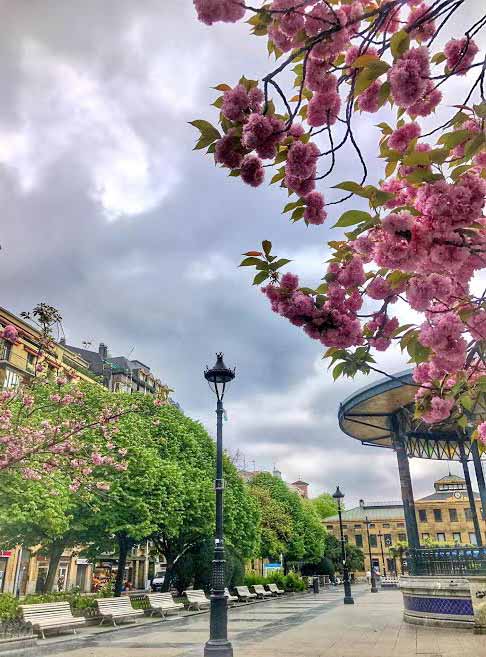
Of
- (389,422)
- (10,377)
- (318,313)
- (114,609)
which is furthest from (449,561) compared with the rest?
(10,377)

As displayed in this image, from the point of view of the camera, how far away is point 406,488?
58.3ft

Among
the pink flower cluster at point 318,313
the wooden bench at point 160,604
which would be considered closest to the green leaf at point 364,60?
the pink flower cluster at point 318,313

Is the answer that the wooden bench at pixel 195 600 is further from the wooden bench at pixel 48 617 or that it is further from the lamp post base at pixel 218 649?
the lamp post base at pixel 218 649

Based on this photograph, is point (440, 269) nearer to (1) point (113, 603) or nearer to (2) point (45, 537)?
(1) point (113, 603)

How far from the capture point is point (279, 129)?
3.13 m

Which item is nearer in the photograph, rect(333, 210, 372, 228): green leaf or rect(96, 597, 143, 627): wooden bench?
rect(333, 210, 372, 228): green leaf

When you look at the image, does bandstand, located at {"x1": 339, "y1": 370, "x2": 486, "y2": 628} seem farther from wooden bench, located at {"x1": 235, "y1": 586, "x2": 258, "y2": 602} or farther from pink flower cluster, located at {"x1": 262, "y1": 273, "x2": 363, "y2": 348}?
wooden bench, located at {"x1": 235, "y1": 586, "x2": 258, "y2": 602}

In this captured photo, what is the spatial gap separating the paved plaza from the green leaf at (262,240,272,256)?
951cm

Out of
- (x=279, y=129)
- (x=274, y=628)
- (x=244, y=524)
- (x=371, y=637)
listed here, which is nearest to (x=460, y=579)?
(x=371, y=637)

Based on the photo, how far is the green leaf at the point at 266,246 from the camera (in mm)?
3924

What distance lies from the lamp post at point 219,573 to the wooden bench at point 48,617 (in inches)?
288

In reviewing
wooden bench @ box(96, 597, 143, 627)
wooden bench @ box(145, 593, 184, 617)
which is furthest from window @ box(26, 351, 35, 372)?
wooden bench @ box(96, 597, 143, 627)

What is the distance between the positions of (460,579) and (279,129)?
1464 cm

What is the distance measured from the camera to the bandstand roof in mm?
16453
